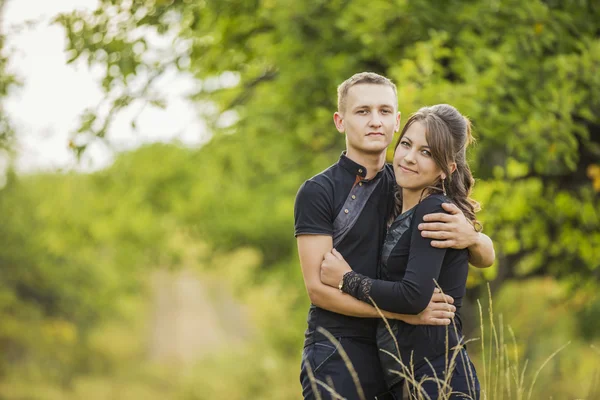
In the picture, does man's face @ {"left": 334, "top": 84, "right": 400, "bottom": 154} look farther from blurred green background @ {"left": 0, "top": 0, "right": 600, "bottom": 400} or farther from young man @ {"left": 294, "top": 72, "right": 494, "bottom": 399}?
blurred green background @ {"left": 0, "top": 0, "right": 600, "bottom": 400}

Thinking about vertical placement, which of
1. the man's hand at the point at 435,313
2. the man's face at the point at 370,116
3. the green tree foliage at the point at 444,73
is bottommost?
the man's hand at the point at 435,313

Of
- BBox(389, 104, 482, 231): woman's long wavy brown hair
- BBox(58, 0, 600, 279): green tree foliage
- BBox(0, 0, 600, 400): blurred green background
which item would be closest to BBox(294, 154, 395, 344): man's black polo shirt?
BBox(389, 104, 482, 231): woman's long wavy brown hair

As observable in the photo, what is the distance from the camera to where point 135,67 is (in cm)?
723

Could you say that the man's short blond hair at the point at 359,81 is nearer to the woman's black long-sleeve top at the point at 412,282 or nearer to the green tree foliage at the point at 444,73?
the woman's black long-sleeve top at the point at 412,282

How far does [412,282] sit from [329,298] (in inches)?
14.7

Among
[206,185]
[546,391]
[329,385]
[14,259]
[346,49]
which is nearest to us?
[329,385]

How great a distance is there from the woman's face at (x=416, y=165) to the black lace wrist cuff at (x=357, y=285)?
400 millimetres

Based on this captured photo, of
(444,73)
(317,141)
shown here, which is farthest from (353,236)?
(317,141)

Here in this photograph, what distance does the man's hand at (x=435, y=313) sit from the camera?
3104 mm

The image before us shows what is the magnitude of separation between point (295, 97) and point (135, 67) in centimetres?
221

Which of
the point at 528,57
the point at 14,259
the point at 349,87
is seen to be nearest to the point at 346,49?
the point at 528,57

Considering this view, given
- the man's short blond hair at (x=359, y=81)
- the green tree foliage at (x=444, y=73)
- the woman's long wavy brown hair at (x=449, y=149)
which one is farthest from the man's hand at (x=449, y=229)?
the green tree foliage at (x=444, y=73)

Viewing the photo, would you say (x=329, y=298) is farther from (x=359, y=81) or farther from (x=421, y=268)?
(x=359, y=81)

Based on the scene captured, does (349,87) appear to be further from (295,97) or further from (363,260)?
(295,97)
